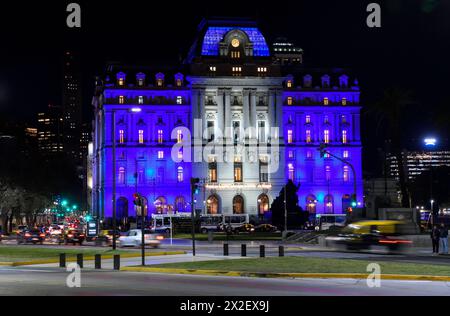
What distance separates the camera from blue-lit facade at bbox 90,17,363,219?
465ft

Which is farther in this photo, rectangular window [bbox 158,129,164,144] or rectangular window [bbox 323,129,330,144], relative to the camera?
rectangular window [bbox 323,129,330,144]

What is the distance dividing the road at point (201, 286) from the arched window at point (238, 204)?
111m

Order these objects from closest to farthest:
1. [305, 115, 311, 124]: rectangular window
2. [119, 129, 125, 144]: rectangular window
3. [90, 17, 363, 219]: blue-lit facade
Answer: [119, 129, 125, 144]: rectangular window
[90, 17, 363, 219]: blue-lit facade
[305, 115, 311, 124]: rectangular window

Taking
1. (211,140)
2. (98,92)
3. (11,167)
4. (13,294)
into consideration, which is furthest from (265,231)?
(13,294)

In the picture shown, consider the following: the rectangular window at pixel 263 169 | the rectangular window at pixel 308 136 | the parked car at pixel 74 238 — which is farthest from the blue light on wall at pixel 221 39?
the parked car at pixel 74 238

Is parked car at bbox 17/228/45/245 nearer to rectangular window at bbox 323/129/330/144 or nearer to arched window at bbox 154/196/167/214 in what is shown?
arched window at bbox 154/196/167/214

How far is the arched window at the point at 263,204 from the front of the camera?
473 ft

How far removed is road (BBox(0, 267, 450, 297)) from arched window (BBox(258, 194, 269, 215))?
111m

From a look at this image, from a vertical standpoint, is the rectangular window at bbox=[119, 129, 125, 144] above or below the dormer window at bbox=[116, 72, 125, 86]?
below

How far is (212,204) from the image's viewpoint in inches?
5659

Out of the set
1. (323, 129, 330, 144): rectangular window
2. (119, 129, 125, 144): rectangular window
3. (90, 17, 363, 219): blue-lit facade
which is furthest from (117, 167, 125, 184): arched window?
(323, 129, 330, 144): rectangular window

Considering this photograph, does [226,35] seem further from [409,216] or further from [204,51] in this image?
[409,216]

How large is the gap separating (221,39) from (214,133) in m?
16.1

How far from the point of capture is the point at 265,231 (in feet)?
340
